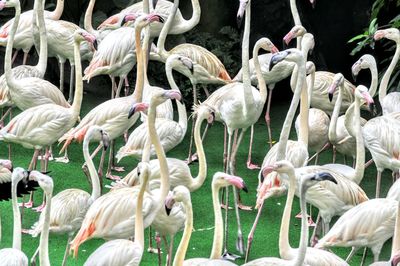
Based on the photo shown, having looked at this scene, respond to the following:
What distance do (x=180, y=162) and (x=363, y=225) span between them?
4.82 feet

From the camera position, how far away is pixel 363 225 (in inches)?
266

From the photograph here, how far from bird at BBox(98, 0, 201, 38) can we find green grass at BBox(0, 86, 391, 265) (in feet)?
3.31

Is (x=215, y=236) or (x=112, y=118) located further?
(x=112, y=118)

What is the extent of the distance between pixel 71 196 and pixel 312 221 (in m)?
2.11

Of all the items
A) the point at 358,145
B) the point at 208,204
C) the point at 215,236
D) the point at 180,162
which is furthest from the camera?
the point at 208,204

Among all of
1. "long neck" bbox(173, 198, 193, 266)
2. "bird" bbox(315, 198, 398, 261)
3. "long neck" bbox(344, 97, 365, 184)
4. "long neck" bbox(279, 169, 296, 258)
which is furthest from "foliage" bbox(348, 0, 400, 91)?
"long neck" bbox(173, 198, 193, 266)

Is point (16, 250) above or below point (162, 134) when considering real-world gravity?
below

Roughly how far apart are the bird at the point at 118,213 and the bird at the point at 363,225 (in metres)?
1.08

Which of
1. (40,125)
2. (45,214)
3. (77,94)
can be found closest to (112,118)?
(77,94)

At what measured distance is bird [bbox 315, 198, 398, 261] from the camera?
6.77 m

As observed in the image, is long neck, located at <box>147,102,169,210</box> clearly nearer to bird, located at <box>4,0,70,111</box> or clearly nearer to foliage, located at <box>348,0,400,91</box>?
bird, located at <box>4,0,70,111</box>

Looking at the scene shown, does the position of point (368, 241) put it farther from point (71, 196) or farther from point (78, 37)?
point (78, 37)

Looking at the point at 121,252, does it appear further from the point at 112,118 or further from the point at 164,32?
the point at 164,32

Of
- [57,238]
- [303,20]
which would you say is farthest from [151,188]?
[303,20]
